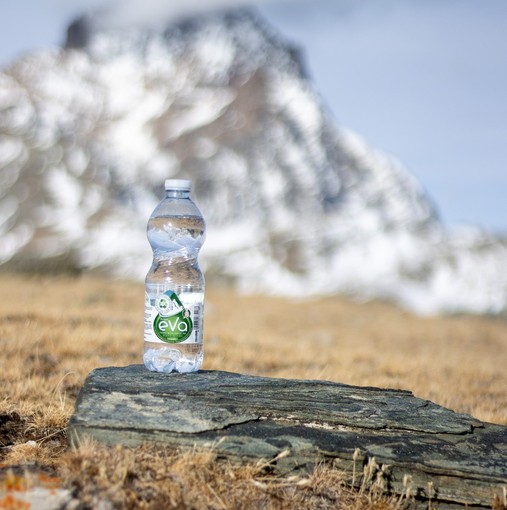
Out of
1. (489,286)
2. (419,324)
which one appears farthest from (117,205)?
(419,324)

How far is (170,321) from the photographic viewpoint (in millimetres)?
5453

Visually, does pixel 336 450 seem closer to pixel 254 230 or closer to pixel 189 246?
pixel 189 246

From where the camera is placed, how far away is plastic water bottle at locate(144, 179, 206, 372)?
5.46 metres

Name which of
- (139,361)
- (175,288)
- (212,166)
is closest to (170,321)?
(175,288)

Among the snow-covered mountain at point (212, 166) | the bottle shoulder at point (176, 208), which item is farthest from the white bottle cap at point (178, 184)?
the snow-covered mountain at point (212, 166)

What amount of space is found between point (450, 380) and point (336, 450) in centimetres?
700

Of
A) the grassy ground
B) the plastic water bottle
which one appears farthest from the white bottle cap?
the grassy ground

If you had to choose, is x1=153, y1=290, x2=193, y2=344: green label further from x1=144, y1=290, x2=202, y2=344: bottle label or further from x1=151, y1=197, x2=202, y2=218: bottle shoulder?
x1=151, y1=197, x2=202, y2=218: bottle shoulder

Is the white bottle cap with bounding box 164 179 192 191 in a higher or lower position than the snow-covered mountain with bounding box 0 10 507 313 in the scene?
lower

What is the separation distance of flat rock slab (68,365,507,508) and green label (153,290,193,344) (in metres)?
0.36

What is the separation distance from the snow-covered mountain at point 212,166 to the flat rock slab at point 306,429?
59.7 metres

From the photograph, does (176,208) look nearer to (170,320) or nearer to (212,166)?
(170,320)

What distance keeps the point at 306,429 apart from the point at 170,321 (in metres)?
1.49

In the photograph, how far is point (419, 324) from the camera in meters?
34.4
